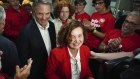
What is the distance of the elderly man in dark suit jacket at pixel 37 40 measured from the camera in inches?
83.4

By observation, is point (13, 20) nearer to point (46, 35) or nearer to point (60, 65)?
point (46, 35)

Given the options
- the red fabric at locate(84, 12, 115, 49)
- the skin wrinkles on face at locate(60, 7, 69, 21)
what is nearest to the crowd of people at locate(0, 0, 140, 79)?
the skin wrinkles on face at locate(60, 7, 69, 21)

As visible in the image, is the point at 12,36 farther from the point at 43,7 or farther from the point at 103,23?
the point at 43,7

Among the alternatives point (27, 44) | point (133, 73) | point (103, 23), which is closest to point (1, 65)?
point (27, 44)

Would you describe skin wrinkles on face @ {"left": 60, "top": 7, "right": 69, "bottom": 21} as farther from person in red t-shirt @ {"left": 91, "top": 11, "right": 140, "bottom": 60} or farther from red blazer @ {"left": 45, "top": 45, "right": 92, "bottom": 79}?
red blazer @ {"left": 45, "top": 45, "right": 92, "bottom": 79}

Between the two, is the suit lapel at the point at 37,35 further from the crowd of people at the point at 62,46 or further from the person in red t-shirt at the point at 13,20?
the person in red t-shirt at the point at 13,20

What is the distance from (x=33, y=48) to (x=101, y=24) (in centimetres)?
134

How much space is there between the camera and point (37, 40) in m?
2.17

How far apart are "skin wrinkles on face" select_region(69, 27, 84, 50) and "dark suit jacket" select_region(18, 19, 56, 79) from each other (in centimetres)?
29

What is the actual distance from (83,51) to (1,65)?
79cm

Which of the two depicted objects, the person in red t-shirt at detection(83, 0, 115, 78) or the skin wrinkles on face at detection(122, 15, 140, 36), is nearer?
the skin wrinkles on face at detection(122, 15, 140, 36)

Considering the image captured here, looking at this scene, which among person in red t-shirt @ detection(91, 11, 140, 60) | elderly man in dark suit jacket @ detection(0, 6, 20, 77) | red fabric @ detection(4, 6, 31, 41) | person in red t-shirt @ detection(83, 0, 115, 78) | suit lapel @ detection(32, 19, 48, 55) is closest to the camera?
elderly man in dark suit jacket @ detection(0, 6, 20, 77)

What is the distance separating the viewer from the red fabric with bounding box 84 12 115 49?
3209 millimetres

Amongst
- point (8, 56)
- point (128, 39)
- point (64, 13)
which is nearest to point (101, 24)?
point (64, 13)
